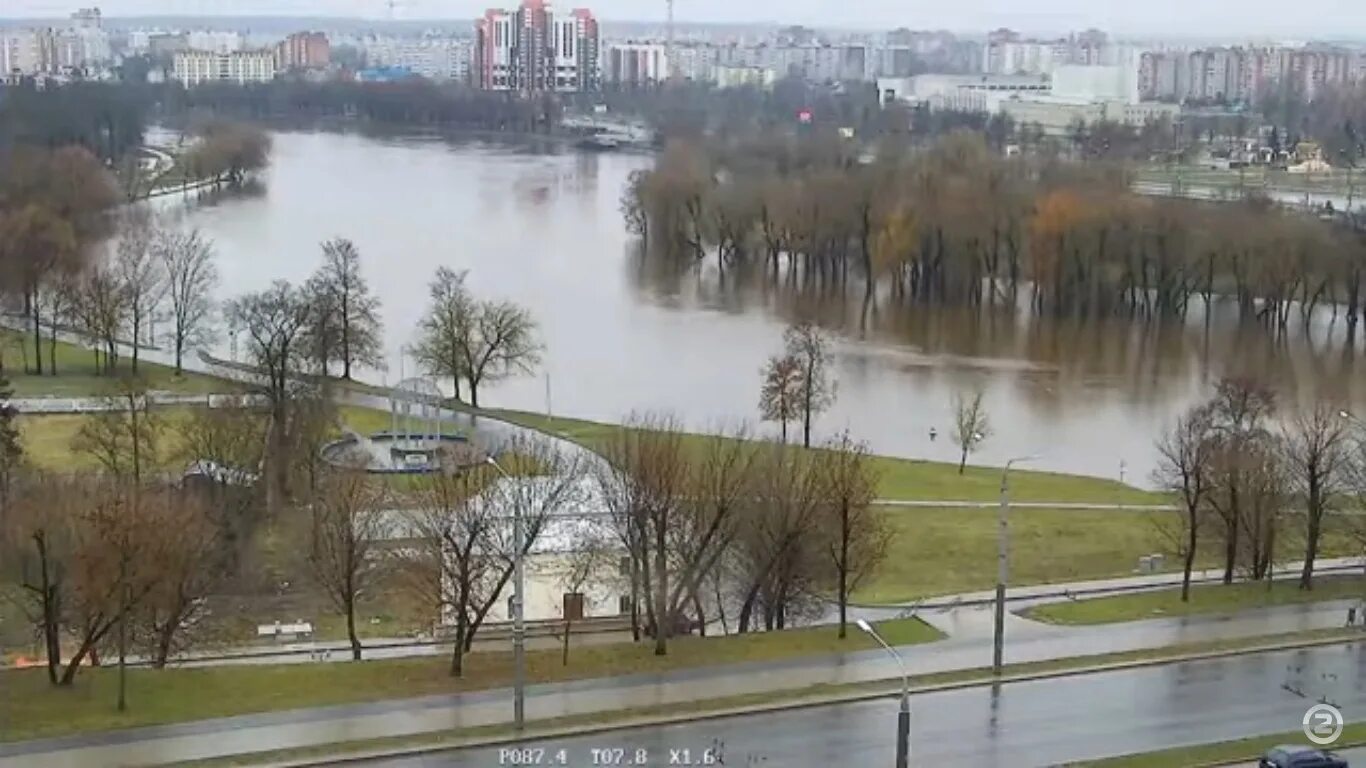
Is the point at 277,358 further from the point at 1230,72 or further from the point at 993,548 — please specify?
the point at 1230,72

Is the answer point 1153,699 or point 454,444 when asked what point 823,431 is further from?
point 1153,699

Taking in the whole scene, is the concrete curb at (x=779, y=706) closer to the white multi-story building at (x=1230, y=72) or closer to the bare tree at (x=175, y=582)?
the bare tree at (x=175, y=582)

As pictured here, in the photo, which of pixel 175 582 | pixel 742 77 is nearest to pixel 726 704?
pixel 175 582

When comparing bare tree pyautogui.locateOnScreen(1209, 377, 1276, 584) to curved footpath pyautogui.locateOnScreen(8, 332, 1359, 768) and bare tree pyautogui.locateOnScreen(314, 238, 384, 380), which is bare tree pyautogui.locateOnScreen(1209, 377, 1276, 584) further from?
bare tree pyautogui.locateOnScreen(314, 238, 384, 380)

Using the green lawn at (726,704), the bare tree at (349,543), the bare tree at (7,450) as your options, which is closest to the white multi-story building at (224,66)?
the bare tree at (7,450)

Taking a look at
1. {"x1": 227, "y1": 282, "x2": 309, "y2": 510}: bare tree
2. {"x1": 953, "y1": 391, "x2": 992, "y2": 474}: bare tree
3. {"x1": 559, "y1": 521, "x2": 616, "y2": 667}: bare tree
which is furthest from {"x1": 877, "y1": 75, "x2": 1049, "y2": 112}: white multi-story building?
{"x1": 559, "y1": 521, "x2": 616, "y2": 667}: bare tree
